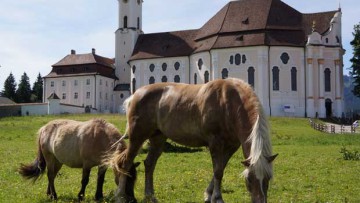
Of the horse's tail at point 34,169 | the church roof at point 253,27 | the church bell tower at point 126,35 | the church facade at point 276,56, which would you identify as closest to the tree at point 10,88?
the church bell tower at point 126,35

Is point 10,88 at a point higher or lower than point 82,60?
lower

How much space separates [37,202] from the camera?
386 inches

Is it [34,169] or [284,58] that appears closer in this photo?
[34,169]

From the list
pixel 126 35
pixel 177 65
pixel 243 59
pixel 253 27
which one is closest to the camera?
pixel 243 59

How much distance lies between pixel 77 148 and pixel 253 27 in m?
57.8

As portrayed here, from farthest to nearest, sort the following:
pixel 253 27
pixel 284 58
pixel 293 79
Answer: pixel 253 27 → pixel 293 79 → pixel 284 58

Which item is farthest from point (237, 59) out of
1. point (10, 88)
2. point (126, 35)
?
point (10, 88)

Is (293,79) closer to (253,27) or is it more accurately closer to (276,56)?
(276,56)

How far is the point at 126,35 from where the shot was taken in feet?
265

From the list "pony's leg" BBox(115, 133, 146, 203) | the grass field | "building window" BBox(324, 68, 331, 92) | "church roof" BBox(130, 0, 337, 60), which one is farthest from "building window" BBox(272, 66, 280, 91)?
"pony's leg" BBox(115, 133, 146, 203)

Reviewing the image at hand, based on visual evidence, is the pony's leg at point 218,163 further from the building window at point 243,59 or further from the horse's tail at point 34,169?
the building window at point 243,59

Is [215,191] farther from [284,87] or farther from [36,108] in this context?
[36,108]

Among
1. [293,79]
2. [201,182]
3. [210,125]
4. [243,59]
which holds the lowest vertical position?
[201,182]

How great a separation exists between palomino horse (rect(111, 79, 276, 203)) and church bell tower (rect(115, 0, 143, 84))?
237 feet
